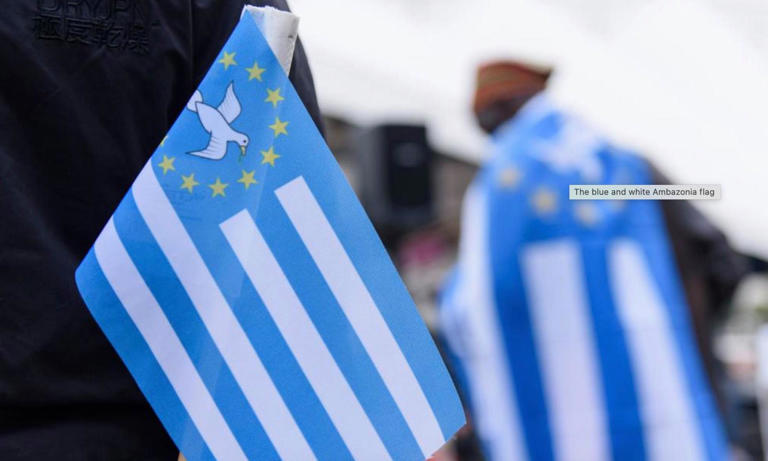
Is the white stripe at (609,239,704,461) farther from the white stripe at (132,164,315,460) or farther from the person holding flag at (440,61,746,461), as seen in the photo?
the white stripe at (132,164,315,460)

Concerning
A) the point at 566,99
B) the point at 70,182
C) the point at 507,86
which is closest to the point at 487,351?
the point at 507,86

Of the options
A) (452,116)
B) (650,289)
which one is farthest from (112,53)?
(452,116)

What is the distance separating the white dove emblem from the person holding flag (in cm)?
179

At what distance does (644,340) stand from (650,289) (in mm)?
117

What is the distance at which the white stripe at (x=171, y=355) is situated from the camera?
33.2 inches

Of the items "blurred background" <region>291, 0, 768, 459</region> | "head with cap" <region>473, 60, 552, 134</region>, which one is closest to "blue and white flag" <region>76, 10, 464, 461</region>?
"blurred background" <region>291, 0, 768, 459</region>

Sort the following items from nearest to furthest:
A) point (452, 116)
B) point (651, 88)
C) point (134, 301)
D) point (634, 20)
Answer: point (134, 301) < point (651, 88) < point (634, 20) < point (452, 116)

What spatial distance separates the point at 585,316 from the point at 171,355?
1985 mm

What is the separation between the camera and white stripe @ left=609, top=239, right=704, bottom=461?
107 inches

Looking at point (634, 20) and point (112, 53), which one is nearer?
point (112, 53)

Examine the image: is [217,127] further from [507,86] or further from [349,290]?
[507,86]

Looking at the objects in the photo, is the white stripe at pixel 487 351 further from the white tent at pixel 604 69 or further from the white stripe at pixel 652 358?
the white tent at pixel 604 69

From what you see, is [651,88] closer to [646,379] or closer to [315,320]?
[646,379]

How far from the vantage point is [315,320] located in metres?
0.85
